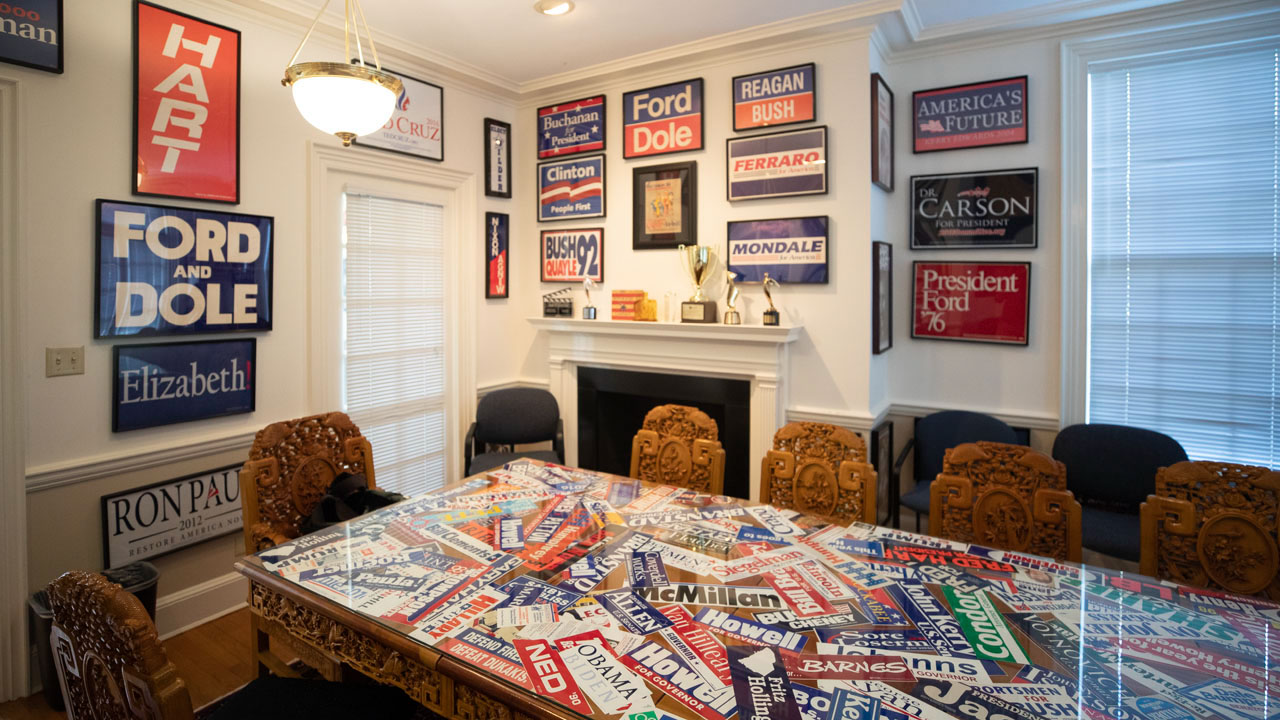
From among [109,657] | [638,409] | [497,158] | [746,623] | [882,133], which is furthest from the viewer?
[497,158]

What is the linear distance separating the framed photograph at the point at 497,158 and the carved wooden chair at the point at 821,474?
2.73 meters

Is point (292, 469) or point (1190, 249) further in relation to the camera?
point (1190, 249)

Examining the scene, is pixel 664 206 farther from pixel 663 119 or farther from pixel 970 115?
pixel 970 115

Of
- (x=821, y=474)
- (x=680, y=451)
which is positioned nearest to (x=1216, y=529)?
(x=821, y=474)

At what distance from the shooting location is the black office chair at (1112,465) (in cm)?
293

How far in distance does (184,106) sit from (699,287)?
255cm

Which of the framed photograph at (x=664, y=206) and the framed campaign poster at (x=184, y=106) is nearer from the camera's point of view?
the framed campaign poster at (x=184, y=106)

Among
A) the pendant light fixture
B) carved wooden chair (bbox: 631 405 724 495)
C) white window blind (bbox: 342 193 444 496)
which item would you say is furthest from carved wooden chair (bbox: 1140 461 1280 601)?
white window blind (bbox: 342 193 444 496)

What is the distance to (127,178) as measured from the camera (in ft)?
8.43

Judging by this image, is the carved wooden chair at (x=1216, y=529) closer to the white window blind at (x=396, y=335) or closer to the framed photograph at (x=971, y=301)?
the framed photograph at (x=971, y=301)

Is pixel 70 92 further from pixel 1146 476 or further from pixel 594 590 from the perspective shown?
pixel 1146 476

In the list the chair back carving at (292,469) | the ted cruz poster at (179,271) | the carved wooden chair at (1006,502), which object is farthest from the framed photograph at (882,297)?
the ted cruz poster at (179,271)

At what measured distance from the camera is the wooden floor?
7.63 feet

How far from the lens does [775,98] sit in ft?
11.3
